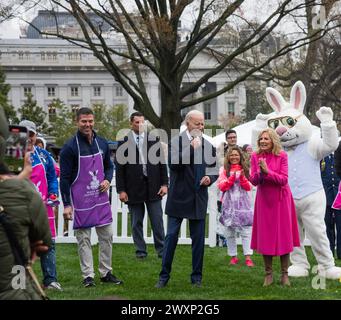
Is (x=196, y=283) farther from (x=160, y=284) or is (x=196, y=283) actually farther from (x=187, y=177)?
(x=187, y=177)

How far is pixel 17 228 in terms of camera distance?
3.84 m

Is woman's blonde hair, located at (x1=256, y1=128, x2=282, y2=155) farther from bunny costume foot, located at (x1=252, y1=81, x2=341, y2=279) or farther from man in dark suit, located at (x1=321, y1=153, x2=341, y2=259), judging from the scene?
man in dark suit, located at (x1=321, y1=153, x2=341, y2=259)

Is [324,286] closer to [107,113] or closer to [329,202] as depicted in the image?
[329,202]

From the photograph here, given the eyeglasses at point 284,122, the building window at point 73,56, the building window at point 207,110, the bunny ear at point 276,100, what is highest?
the building window at point 73,56

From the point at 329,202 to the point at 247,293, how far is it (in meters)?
3.68

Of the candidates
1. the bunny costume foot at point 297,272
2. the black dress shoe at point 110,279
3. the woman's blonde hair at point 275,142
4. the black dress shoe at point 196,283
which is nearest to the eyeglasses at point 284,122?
the woman's blonde hair at point 275,142

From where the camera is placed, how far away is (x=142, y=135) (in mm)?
10125

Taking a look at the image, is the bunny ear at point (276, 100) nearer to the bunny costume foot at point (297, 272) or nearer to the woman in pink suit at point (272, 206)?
the woman in pink suit at point (272, 206)

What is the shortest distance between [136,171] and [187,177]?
2.41 metres

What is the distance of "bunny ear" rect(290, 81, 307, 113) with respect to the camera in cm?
874

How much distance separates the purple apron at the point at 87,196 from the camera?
25.5ft

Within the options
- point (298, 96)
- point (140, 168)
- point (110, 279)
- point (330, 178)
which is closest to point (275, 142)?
point (298, 96)

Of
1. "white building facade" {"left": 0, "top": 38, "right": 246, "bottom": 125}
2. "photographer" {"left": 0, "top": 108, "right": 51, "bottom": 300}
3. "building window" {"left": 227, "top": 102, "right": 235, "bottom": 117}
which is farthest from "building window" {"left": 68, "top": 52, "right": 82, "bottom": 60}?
"photographer" {"left": 0, "top": 108, "right": 51, "bottom": 300}
